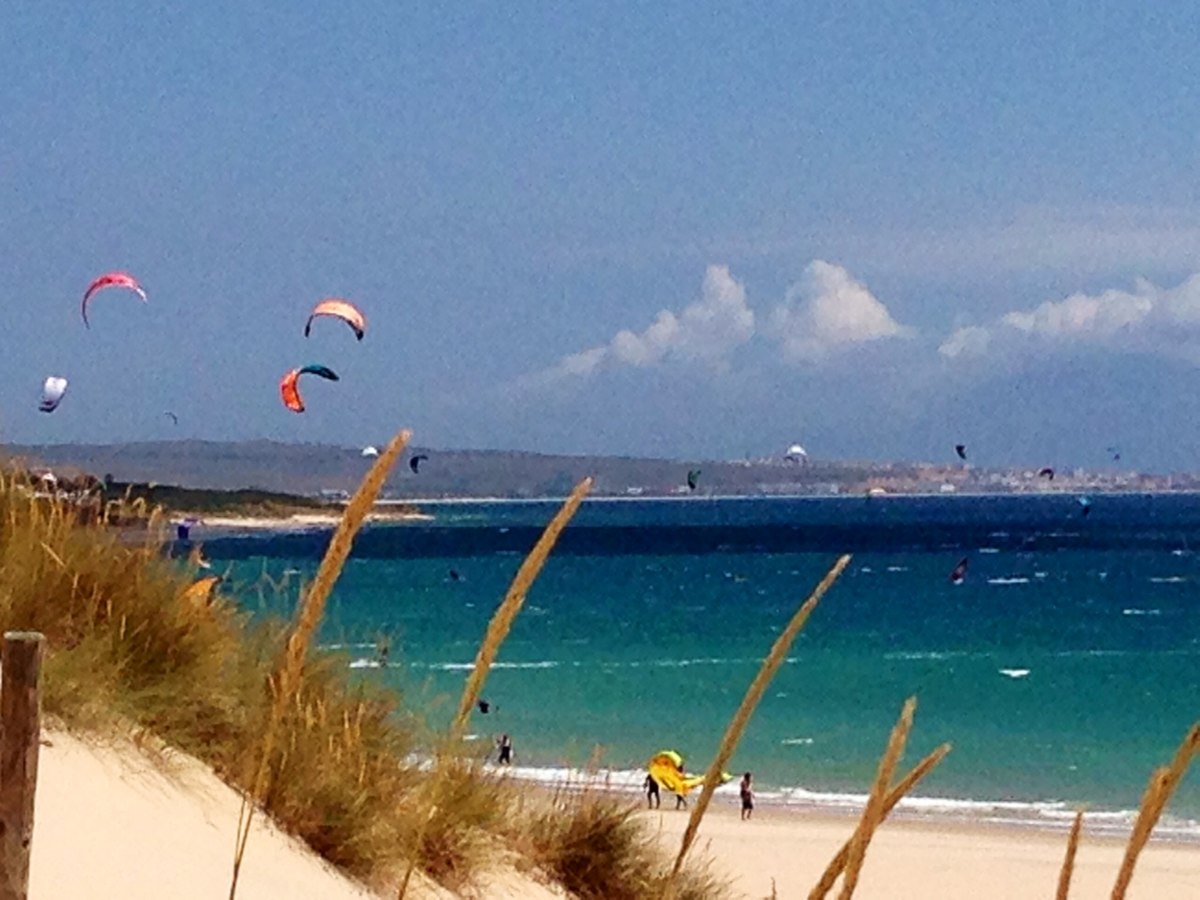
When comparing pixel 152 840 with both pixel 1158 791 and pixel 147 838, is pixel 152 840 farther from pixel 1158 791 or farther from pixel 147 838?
pixel 1158 791

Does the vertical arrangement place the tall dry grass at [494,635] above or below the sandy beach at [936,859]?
above

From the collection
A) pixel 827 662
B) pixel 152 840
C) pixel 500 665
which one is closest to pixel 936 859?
pixel 152 840

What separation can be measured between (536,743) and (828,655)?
68.3 ft

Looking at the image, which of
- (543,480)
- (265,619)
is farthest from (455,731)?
(543,480)

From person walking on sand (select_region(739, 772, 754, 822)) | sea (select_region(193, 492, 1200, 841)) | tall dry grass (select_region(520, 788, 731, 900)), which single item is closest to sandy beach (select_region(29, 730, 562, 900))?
sea (select_region(193, 492, 1200, 841))

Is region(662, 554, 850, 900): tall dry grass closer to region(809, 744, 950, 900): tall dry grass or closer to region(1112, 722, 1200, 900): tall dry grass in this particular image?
region(809, 744, 950, 900): tall dry grass

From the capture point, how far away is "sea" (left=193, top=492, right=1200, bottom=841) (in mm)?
26547

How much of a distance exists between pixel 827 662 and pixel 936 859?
26.5m

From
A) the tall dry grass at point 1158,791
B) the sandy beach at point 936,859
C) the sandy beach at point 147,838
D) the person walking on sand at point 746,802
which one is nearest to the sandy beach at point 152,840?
the sandy beach at point 147,838

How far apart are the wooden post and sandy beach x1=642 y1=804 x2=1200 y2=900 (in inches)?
598

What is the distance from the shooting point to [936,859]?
21.2 metres

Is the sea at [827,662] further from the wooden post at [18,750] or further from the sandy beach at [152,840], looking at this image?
the wooden post at [18,750]

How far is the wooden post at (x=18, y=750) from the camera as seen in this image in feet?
6.74

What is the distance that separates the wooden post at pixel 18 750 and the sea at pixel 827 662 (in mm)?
1397
